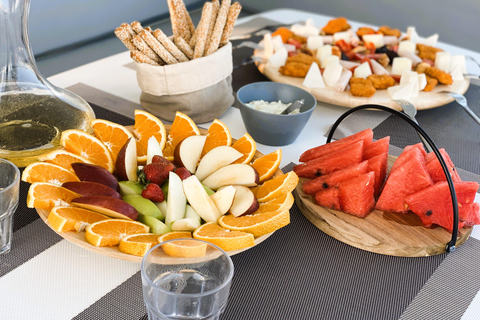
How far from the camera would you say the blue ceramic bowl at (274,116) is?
1258 millimetres

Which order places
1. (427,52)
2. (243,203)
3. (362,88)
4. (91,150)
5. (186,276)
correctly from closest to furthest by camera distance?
1. (186,276)
2. (243,203)
3. (91,150)
4. (362,88)
5. (427,52)

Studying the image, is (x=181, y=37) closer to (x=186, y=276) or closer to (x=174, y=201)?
(x=174, y=201)

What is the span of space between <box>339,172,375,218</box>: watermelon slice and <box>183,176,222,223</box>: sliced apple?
0.29 m

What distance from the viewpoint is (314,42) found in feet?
6.08

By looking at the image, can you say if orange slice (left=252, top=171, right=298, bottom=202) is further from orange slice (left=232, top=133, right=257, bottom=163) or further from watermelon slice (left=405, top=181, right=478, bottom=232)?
watermelon slice (left=405, top=181, right=478, bottom=232)

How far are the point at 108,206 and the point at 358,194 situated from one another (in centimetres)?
50

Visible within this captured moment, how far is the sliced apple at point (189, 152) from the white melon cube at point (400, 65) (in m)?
0.94

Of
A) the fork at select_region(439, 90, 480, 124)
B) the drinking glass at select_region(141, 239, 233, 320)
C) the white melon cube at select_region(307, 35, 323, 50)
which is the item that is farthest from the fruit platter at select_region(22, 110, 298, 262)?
the white melon cube at select_region(307, 35, 323, 50)

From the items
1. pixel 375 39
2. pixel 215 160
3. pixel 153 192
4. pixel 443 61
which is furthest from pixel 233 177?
pixel 375 39

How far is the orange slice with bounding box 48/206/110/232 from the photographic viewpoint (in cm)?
79

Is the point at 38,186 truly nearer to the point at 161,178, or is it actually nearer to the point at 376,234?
the point at 161,178

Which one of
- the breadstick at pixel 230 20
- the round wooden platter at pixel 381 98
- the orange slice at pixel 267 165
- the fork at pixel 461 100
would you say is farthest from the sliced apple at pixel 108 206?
the fork at pixel 461 100

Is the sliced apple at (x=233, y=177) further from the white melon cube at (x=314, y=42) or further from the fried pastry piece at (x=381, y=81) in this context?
the white melon cube at (x=314, y=42)

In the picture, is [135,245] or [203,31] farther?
[203,31]
